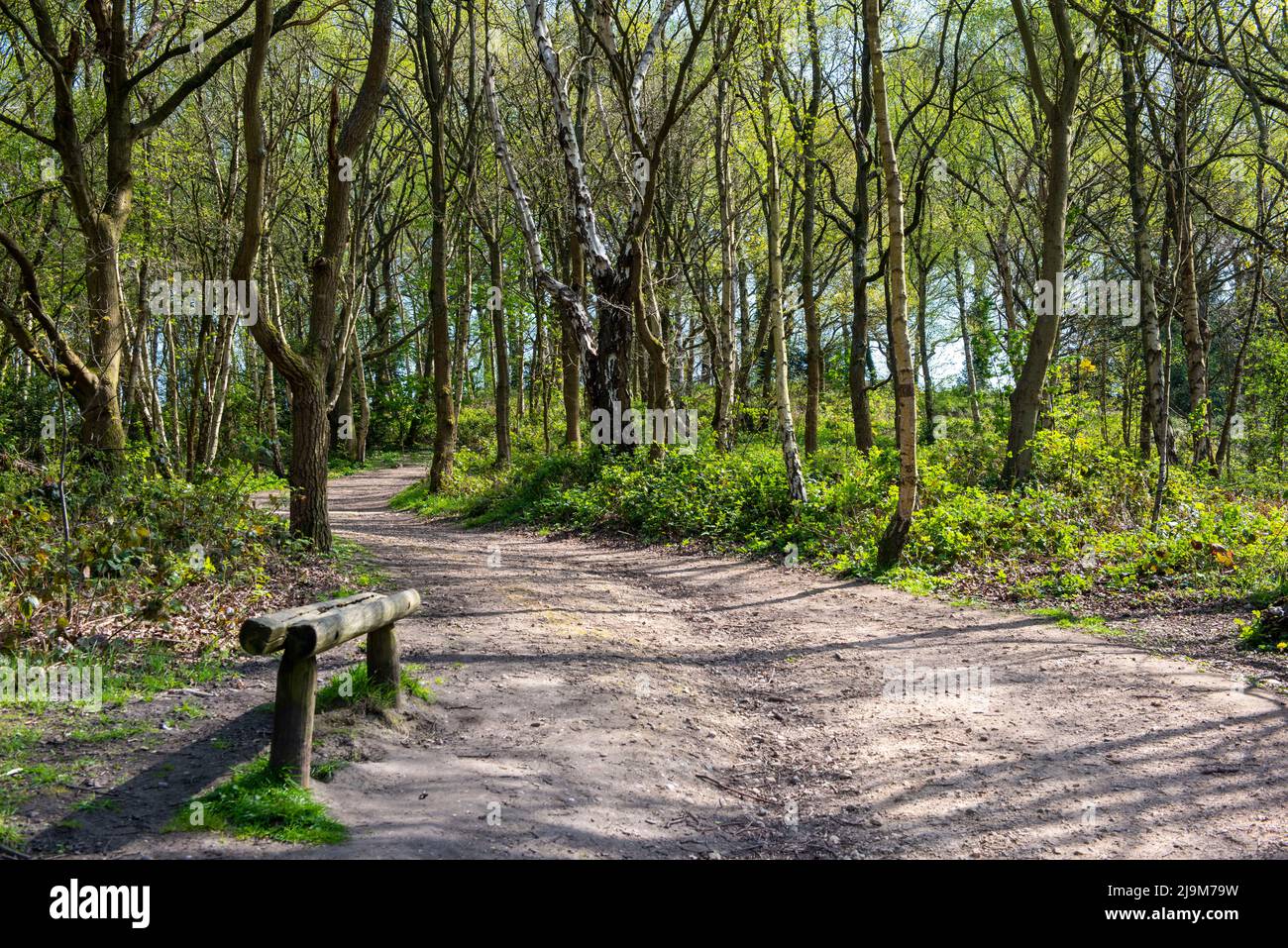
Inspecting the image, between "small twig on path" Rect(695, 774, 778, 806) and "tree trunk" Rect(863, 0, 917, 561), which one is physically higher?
"tree trunk" Rect(863, 0, 917, 561)

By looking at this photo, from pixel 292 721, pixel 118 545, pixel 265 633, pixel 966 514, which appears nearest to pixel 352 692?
pixel 292 721

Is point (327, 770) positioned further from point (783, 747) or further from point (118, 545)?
point (118, 545)

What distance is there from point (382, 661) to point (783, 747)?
2641 mm

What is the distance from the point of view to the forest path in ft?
14.4

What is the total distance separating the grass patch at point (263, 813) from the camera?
3.91 metres

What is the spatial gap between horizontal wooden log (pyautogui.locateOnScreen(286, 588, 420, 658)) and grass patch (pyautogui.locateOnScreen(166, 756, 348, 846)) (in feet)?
2.03

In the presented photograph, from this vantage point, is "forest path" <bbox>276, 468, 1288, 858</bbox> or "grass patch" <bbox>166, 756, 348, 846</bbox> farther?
"forest path" <bbox>276, 468, 1288, 858</bbox>

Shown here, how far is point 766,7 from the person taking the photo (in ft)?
45.0

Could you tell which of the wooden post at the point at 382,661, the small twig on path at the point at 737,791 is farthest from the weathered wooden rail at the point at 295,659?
the small twig on path at the point at 737,791

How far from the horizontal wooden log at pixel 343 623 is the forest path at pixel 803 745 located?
0.72 metres

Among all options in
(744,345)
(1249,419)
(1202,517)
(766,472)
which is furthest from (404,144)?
(1249,419)
